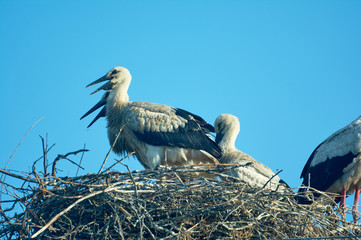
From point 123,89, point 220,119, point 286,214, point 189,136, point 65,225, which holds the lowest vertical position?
point 286,214

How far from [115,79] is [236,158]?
205cm

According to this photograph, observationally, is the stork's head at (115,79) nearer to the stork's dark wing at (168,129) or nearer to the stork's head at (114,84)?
the stork's head at (114,84)

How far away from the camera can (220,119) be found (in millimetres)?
8383

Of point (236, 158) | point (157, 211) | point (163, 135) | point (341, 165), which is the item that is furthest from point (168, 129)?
point (157, 211)

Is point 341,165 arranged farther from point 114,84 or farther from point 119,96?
point 114,84

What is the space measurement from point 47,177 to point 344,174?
363 centimetres

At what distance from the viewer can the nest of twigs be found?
14.2 ft

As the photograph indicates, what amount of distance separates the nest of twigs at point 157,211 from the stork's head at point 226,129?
3.33 meters

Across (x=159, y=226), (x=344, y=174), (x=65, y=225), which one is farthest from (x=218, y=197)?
(x=344, y=174)

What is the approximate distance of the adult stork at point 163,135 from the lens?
7.31 metres

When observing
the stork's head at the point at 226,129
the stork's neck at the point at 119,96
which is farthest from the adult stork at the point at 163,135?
the stork's head at the point at 226,129

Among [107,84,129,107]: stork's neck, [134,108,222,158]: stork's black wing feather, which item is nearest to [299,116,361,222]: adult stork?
[134,108,222,158]: stork's black wing feather

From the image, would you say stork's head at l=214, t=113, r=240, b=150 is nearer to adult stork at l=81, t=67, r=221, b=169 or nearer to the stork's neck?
adult stork at l=81, t=67, r=221, b=169

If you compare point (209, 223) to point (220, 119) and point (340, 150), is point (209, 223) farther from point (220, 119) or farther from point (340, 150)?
point (220, 119)
